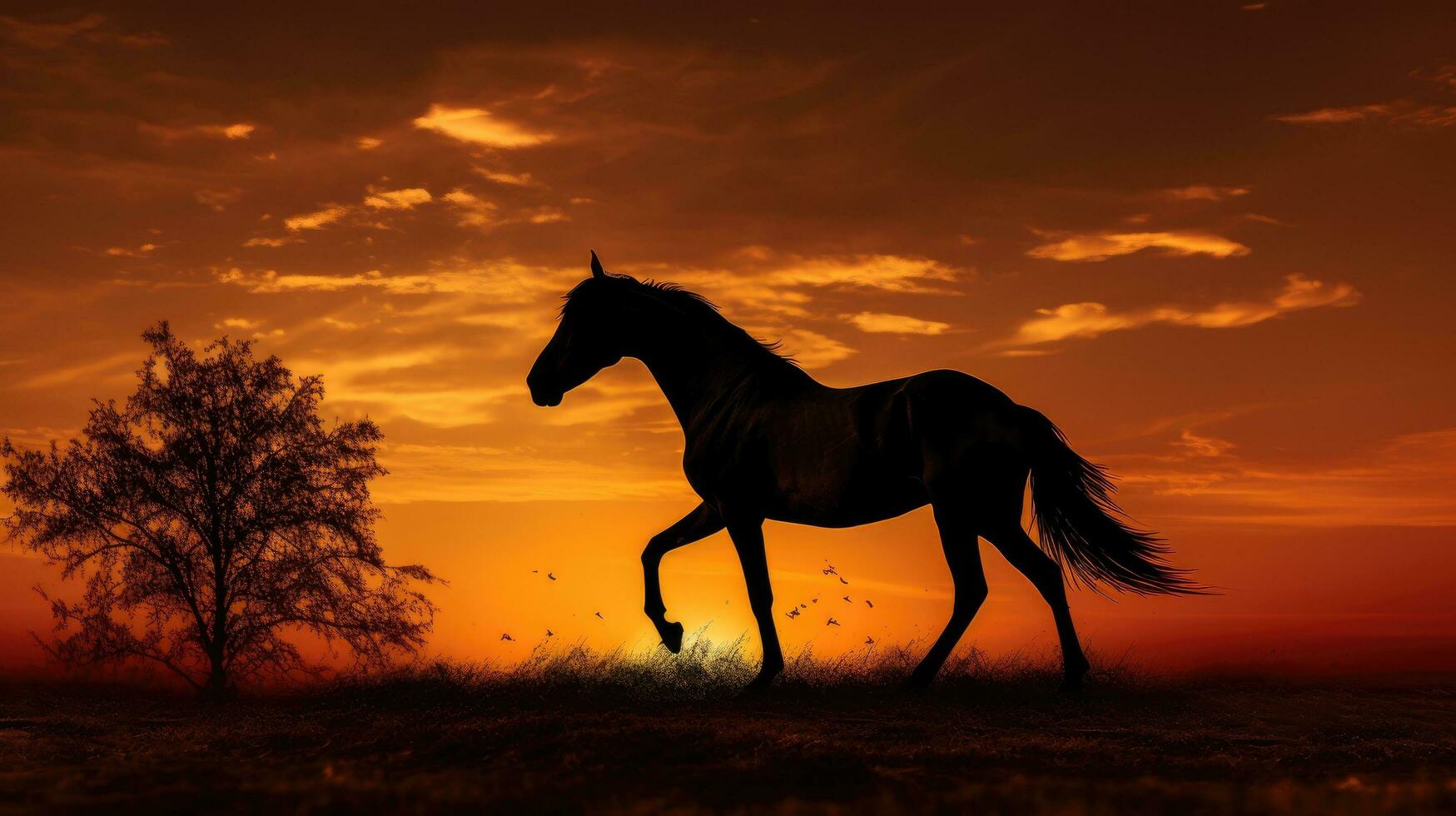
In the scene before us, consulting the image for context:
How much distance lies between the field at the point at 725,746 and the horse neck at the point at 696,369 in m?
2.40

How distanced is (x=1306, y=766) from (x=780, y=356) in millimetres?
5584

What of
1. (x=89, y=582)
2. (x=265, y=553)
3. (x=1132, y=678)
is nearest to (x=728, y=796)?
(x=1132, y=678)

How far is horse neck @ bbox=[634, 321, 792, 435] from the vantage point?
10.3 metres

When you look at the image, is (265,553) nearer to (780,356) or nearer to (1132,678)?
(780,356)

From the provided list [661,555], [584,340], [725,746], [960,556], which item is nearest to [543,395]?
[584,340]

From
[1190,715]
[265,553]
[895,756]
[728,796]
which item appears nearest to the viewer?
[728,796]

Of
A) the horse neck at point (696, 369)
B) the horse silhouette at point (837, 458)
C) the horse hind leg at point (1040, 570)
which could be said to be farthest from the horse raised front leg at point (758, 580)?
the horse hind leg at point (1040, 570)

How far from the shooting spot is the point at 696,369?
34.7 ft

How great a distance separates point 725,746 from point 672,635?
4301 mm

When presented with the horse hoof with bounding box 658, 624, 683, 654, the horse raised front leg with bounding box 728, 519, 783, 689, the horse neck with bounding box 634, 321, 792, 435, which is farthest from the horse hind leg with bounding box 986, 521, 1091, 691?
the horse hoof with bounding box 658, 624, 683, 654

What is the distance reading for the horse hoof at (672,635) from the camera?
1073cm

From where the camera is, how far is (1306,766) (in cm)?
634

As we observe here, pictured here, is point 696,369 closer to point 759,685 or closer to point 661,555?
point 661,555

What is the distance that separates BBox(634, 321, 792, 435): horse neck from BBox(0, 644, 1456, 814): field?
2402 millimetres
